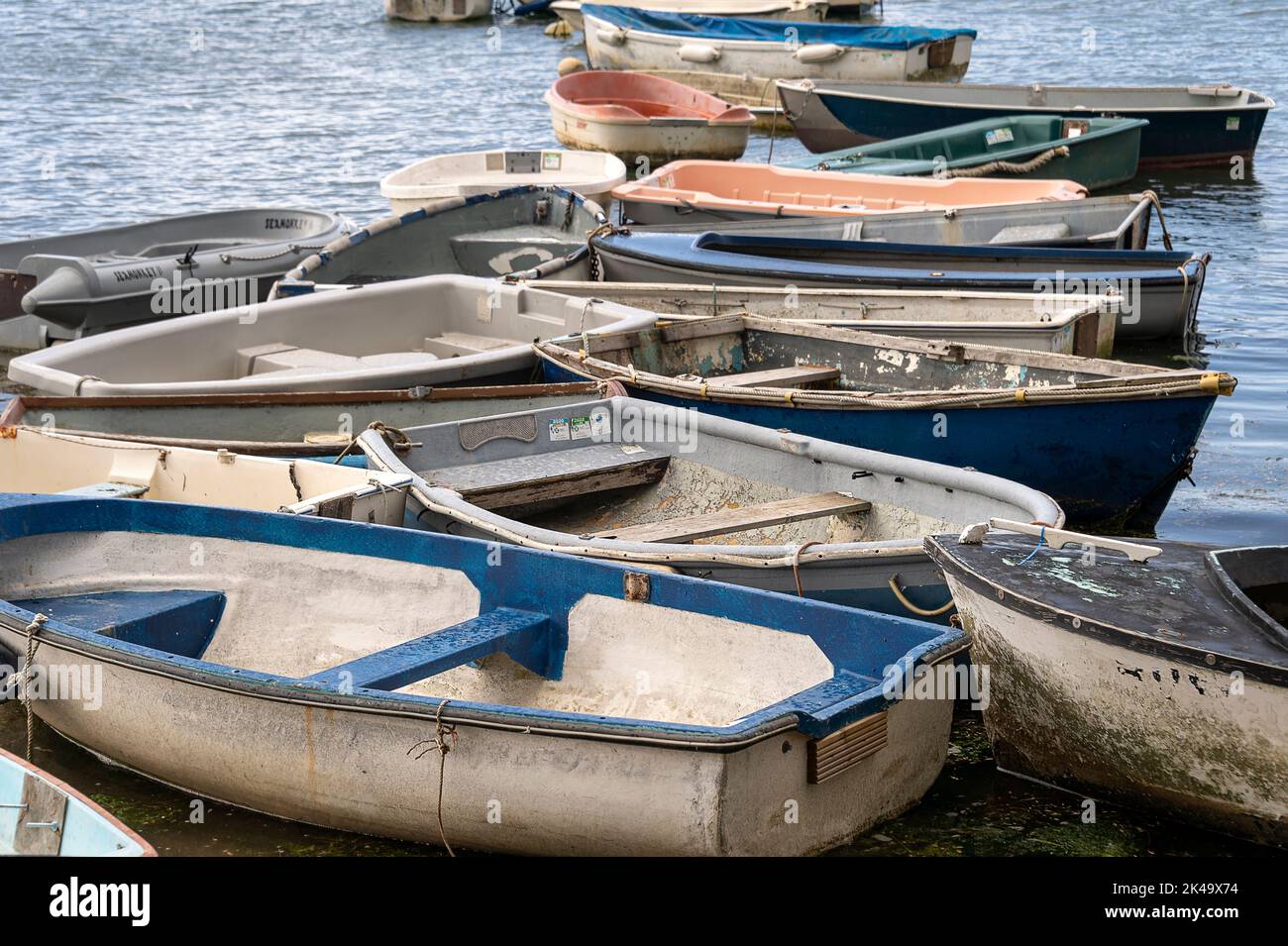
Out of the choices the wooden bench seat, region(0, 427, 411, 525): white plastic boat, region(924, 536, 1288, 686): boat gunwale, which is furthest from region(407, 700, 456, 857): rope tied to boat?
region(924, 536, 1288, 686): boat gunwale

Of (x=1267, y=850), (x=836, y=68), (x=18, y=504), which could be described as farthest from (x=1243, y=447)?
(x=836, y=68)

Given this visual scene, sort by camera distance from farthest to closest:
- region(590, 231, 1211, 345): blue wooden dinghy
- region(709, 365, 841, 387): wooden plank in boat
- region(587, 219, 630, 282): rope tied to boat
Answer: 1. region(587, 219, 630, 282): rope tied to boat
2. region(590, 231, 1211, 345): blue wooden dinghy
3. region(709, 365, 841, 387): wooden plank in boat

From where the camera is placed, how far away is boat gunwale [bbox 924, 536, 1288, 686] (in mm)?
4145

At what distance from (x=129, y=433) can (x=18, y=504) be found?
4.46 ft

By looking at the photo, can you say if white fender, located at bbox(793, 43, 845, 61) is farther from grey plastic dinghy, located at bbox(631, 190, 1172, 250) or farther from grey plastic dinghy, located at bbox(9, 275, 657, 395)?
grey plastic dinghy, located at bbox(9, 275, 657, 395)

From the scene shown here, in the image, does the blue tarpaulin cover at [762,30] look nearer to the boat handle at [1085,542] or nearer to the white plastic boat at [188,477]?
the white plastic boat at [188,477]

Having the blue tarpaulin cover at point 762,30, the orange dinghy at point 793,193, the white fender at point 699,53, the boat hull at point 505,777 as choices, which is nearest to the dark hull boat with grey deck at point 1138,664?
the boat hull at point 505,777

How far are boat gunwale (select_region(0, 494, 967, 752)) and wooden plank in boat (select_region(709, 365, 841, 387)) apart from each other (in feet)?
8.71

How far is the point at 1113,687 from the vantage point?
449 cm

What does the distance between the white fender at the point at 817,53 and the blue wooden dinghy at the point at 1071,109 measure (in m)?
3.30

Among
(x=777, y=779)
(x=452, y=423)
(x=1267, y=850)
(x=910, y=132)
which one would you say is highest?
(x=910, y=132)

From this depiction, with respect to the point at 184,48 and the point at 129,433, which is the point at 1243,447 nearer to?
the point at 129,433

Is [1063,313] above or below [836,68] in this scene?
below

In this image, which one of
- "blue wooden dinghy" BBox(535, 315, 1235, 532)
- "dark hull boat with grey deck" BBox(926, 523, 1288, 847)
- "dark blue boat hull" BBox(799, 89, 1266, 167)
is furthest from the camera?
"dark blue boat hull" BBox(799, 89, 1266, 167)
